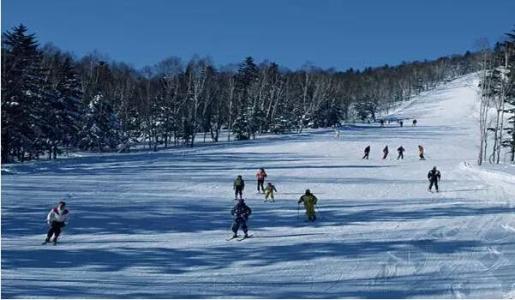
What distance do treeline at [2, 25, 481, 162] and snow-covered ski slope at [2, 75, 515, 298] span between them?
24.0 ft

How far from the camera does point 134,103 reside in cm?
8044

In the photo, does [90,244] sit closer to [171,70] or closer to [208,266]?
[208,266]

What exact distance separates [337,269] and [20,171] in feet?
78.2

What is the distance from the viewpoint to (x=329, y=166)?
138 feet

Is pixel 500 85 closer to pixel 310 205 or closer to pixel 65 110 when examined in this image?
pixel 310 205

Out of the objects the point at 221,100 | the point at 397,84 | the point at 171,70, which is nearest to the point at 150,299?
the point at 171,70

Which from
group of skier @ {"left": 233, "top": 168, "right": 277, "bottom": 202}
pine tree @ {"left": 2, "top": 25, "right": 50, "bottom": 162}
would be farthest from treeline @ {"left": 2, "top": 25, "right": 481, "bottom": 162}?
group of skier @ {"left": 233, "top": 168, "right": 277, "bottom": 202}

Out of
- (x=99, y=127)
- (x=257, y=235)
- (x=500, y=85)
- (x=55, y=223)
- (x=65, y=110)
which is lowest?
(x=257, y=235)

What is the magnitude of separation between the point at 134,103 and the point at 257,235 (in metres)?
63.5

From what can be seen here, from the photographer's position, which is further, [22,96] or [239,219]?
[22,96]

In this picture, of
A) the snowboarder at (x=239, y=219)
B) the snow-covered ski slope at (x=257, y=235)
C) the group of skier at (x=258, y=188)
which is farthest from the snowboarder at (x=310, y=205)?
the group of skier at (x=258, y=188)

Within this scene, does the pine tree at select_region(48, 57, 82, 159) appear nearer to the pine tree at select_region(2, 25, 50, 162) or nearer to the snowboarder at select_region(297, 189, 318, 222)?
the pine tree at select_region(2, 25, 50, 162)

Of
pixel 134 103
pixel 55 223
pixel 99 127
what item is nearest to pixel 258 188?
pixel 55 223

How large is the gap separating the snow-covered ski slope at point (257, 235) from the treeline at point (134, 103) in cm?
731
